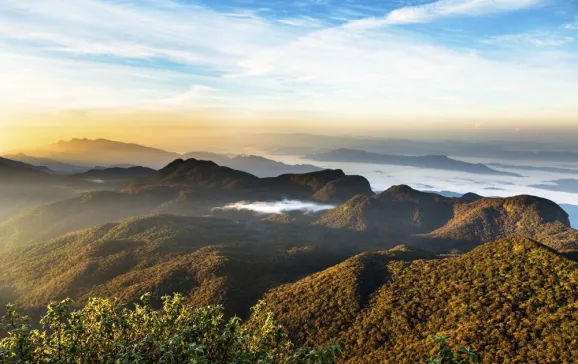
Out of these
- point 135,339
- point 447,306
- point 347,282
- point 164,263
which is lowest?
point 164,263

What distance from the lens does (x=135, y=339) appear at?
22.3 meters

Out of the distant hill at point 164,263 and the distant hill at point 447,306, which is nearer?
the distant hill at point 447,306

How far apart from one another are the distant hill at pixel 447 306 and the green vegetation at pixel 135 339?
49.6 m

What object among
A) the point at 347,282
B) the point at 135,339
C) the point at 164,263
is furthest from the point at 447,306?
the point at 164,263

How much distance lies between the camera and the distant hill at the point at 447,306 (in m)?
57.0

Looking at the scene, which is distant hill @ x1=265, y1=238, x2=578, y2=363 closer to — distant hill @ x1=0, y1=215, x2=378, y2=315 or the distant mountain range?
the distant mountain range

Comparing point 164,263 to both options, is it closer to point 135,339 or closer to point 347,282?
point 347,282

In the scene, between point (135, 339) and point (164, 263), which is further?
point (164, 263)

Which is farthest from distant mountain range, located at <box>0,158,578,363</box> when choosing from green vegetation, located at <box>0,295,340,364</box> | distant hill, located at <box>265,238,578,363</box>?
green vegetation, located at <box>0,295,340,364</box>

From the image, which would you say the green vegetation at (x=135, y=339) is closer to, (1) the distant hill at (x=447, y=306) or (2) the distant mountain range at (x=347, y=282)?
(1) the distant hill at (x=447, y=306)

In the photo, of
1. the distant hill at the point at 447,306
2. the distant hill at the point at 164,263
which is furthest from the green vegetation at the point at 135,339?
the distant hill at the point at 164,263

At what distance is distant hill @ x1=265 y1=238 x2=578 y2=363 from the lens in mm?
56969

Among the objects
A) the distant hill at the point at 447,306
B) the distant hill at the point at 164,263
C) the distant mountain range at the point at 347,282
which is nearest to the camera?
the distant hill at the point at 447,306

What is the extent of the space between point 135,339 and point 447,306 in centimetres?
6773
